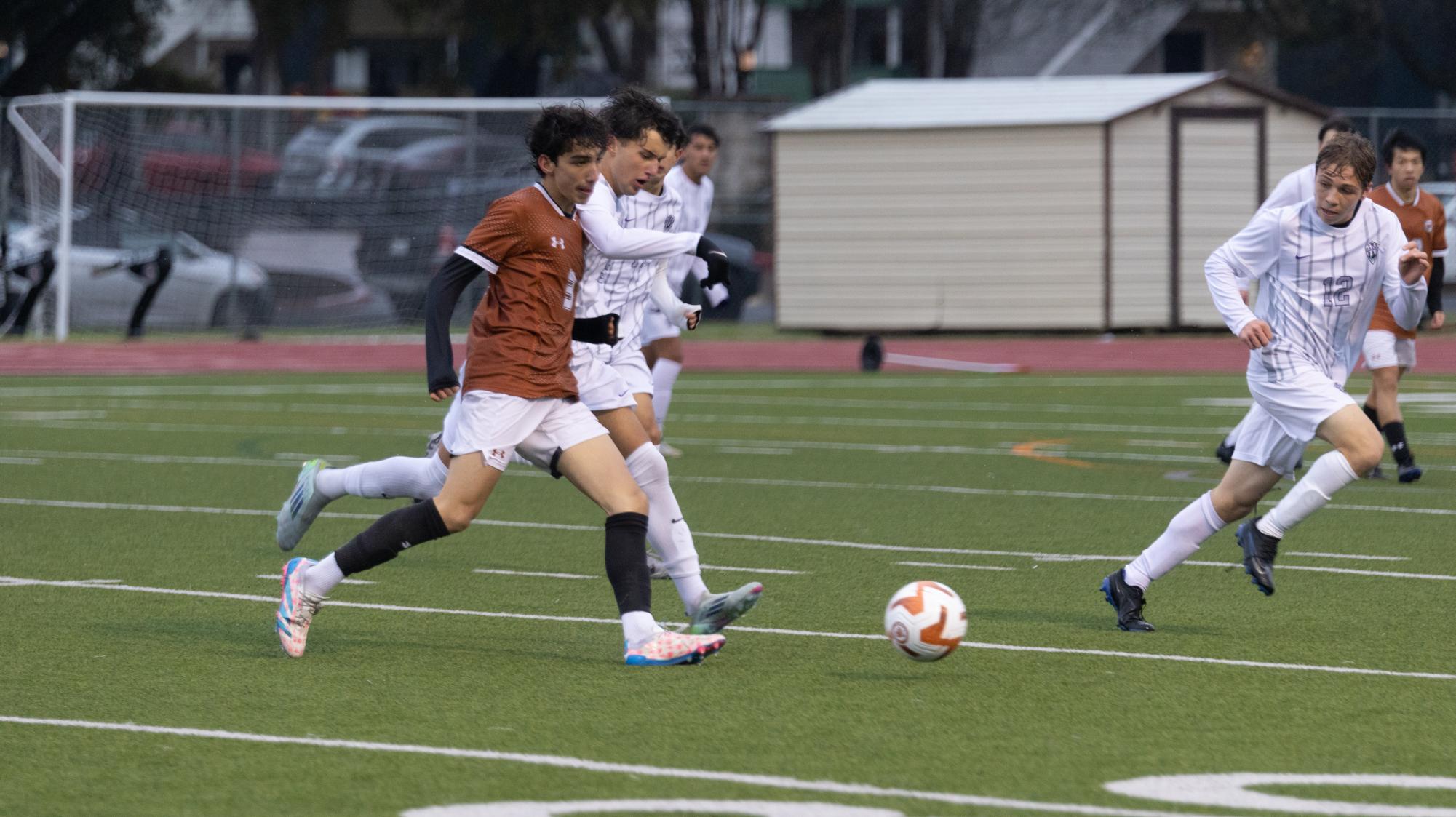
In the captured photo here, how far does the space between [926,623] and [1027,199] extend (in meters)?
21.7

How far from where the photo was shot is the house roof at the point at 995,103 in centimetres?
2770

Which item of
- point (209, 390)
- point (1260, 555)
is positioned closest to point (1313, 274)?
point (1260, 555)

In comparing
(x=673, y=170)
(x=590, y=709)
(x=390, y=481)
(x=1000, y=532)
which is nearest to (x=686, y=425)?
(x=673, y=170)

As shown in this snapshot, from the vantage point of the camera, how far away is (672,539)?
7.42 metres

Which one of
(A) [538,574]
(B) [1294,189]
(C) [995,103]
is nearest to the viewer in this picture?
(A) [538,574]

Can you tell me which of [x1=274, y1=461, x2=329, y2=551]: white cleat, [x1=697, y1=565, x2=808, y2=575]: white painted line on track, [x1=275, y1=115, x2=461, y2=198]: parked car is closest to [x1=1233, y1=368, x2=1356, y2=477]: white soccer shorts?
[x1=697, y1=565, x2=808, y2=575]: white painted line on track

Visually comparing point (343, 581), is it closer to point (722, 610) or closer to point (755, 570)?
point (755, 570)

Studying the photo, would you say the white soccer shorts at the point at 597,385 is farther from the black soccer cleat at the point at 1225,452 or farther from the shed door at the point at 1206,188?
the shed door at the point at 1206,188

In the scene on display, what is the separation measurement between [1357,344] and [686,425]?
9.10m

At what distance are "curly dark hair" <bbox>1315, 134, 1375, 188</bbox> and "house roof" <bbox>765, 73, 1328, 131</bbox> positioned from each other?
1990cm

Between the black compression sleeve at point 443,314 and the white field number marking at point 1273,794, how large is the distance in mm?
2546

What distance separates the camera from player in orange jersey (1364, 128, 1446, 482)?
12492 millimetres

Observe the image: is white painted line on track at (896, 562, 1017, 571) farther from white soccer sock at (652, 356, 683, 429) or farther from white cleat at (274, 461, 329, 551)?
white soccer sock at (652, 356, 683, 429)

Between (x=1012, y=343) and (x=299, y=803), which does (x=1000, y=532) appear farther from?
(x=1012, y=343)
